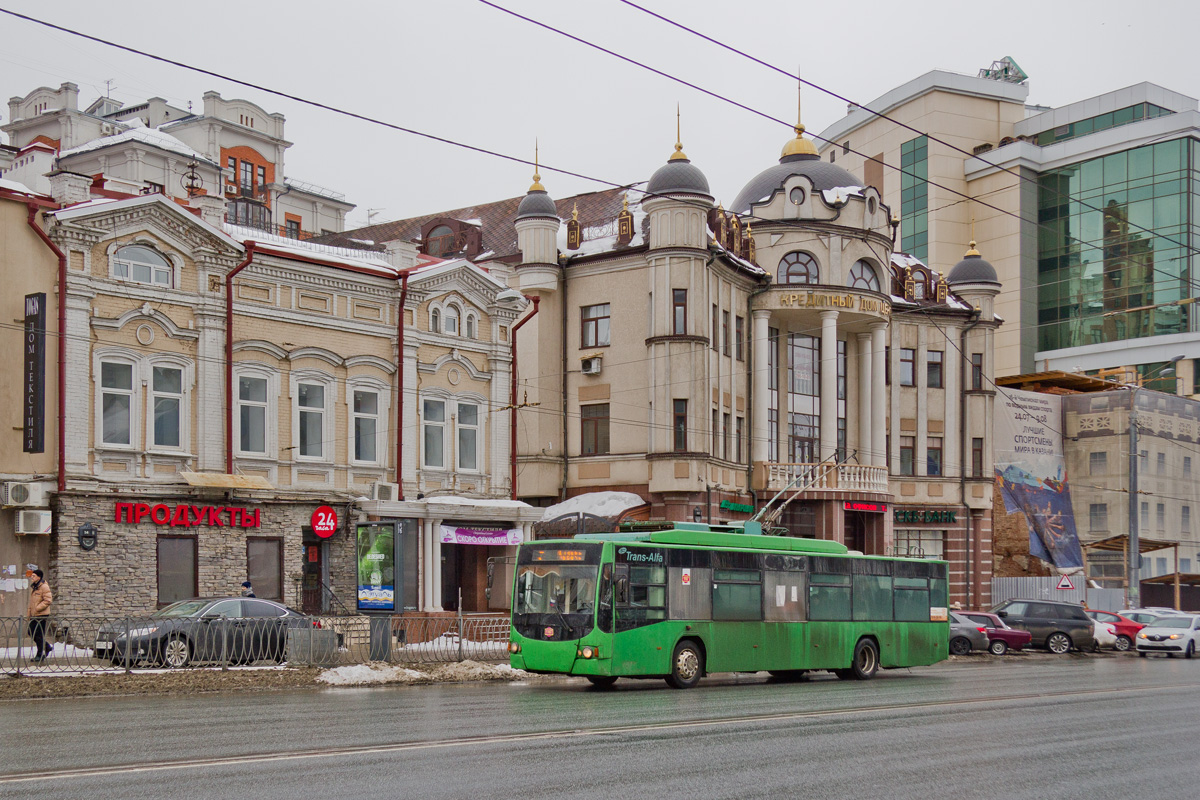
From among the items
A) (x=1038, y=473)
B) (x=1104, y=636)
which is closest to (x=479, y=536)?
(x=1104, y=636)

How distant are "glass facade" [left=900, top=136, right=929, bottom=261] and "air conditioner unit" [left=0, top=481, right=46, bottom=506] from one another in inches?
2735

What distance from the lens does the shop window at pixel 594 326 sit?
1751 inches

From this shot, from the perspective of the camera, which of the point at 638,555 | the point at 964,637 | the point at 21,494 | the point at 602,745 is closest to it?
the point at 602,745

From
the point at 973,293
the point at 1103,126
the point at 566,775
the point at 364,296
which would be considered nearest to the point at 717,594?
the point at 566,775

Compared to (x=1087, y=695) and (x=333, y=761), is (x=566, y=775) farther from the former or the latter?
(x=1087, y=695)

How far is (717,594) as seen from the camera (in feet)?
76.8

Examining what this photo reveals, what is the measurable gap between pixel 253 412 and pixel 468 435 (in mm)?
7097

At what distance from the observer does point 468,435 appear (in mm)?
37625

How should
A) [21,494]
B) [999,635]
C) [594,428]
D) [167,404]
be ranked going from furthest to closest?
1. [594,428]
2. [999,635]
3. [167,404]
4. [21,494]

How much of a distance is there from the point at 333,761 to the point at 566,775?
2180mm

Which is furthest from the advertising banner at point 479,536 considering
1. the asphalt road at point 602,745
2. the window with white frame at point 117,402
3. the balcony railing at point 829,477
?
the asphalt road at point 602,745

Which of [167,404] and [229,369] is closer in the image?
[167,404]

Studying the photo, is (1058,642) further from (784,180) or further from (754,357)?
(784,180)

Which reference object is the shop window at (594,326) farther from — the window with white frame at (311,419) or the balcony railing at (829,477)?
the window with white frame at (311,419)
